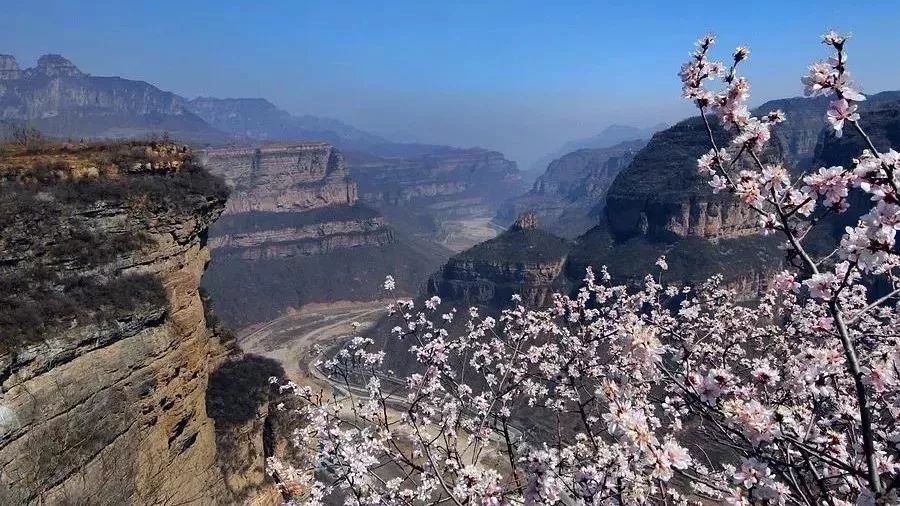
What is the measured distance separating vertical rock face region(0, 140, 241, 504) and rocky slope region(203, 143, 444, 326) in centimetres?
8206

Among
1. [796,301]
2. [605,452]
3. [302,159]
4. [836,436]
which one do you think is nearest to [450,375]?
[605,452]

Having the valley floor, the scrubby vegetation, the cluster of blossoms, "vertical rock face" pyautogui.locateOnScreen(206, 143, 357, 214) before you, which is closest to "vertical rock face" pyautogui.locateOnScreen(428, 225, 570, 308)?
the valley floor

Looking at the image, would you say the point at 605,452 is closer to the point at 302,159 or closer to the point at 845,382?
the point at 845,382

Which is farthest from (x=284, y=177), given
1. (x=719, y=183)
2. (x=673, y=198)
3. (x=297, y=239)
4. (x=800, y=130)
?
(x=719, y=183)

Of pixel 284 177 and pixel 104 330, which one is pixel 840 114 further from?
pixel 284 177

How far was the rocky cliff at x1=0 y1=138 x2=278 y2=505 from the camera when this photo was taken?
13.5 metres

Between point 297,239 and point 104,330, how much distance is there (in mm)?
108969

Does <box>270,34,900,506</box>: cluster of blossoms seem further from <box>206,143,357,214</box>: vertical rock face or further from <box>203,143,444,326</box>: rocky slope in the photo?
<box>206,143,357,214</box>: vertical rock face

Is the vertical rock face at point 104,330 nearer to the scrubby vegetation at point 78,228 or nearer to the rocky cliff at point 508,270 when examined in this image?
the scrubby vegetation at point 78,228

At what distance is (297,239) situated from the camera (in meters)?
122

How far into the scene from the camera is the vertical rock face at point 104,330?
1351cm

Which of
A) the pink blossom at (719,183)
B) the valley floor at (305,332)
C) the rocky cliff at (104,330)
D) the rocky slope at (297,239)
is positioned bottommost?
the valley floor at (305,332)

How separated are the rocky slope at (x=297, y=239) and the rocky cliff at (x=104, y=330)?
8196 cm

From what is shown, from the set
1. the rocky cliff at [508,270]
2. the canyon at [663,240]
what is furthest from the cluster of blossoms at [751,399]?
the rocky cliff at [508,270]
